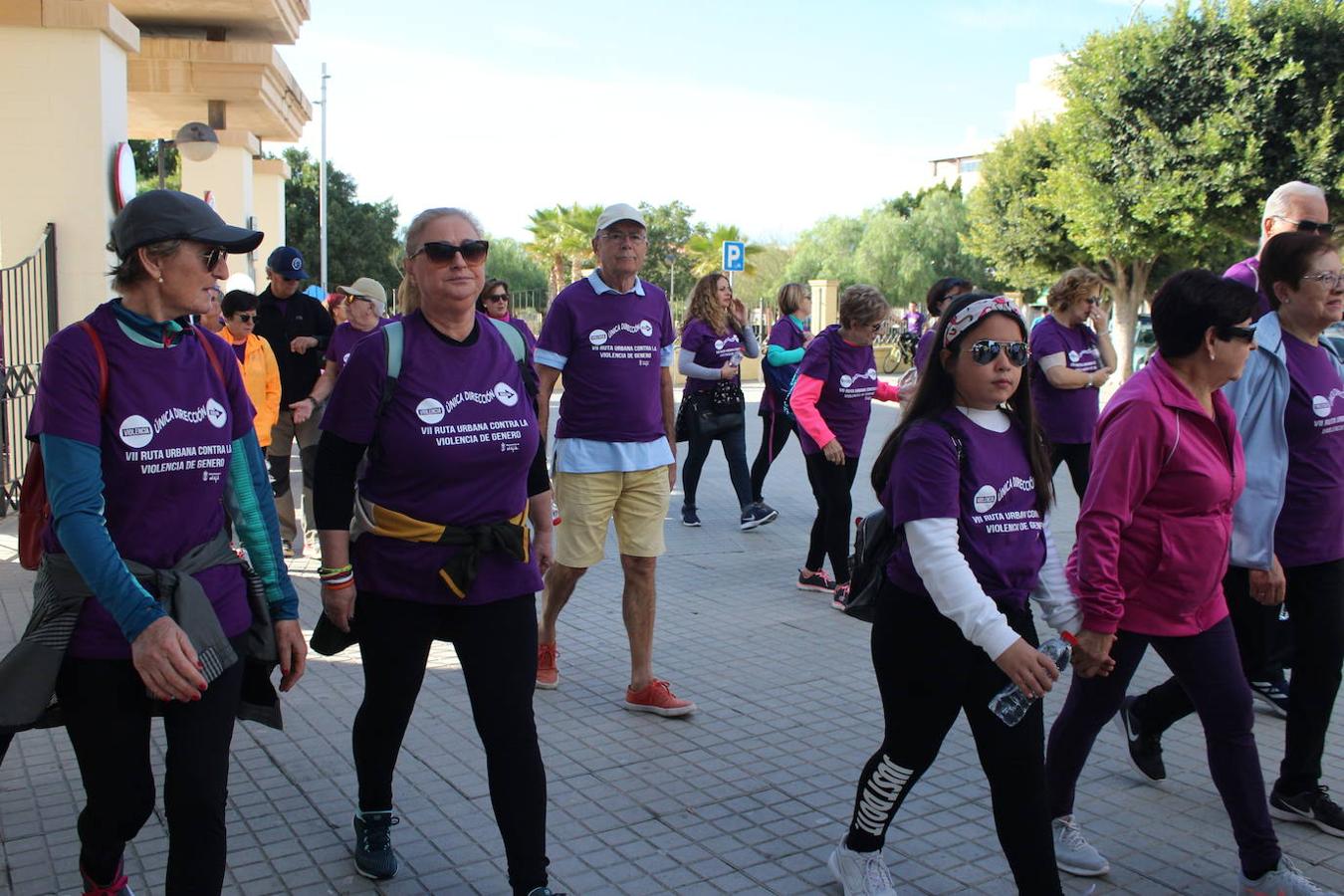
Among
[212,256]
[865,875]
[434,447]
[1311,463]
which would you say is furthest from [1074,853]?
[212,256]

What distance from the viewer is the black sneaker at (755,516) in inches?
380

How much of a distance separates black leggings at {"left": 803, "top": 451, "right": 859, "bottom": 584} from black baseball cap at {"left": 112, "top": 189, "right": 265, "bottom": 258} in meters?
4.77

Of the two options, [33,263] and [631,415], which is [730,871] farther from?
[33,263]

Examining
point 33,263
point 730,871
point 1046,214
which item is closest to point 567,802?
point 730,871

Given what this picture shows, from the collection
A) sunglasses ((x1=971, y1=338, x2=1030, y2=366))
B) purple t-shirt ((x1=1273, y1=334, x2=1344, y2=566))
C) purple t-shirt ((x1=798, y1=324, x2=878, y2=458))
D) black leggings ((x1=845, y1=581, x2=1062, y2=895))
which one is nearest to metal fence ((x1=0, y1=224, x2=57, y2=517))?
purple t-shirt ((x1=798, y1=324, x2=878, y2=458))

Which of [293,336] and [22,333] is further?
[22,333]

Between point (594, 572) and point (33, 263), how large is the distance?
5.41m

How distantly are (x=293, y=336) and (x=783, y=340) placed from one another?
12.0ft

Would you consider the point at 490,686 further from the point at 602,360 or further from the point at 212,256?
the point at 602,360

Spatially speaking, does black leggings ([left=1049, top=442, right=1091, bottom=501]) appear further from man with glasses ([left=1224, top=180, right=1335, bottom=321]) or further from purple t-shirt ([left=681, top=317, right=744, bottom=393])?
purple t-shirt ([left=681, top=317, right=744, bottom=393])

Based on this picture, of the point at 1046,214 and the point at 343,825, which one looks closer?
the point at 343,825

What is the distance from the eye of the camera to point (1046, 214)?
103 feet

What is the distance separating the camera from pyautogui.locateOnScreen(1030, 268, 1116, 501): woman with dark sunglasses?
7160mm

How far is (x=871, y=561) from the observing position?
342 cm
